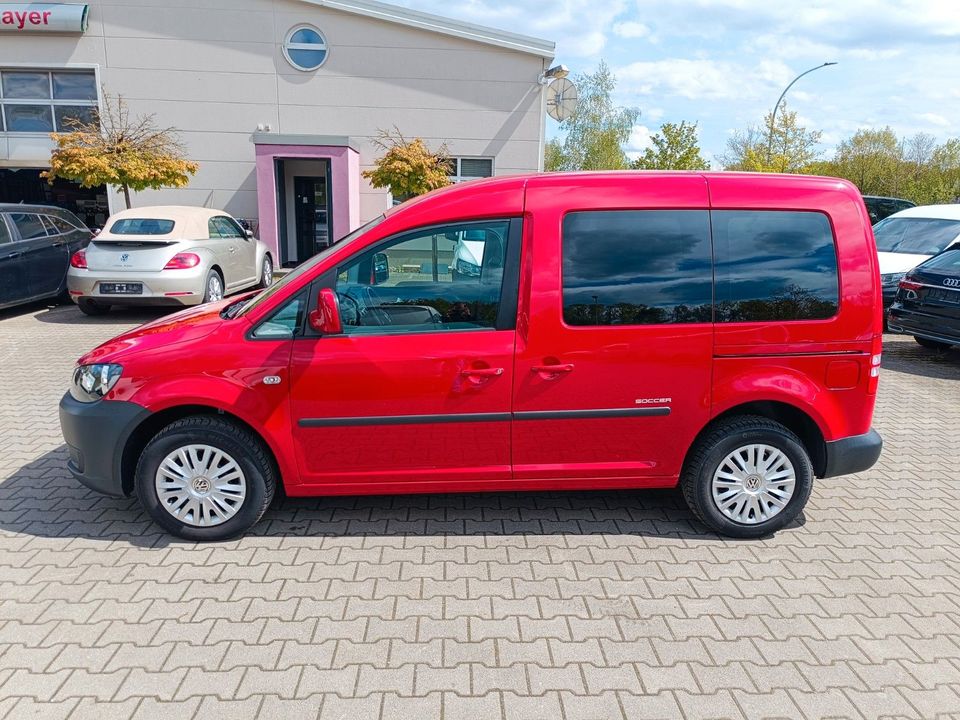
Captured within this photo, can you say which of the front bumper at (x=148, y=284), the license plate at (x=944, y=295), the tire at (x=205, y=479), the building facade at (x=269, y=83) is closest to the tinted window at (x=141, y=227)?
the front bumper at (x=148, y=284)

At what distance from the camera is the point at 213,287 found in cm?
1056

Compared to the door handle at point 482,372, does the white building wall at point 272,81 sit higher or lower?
higher

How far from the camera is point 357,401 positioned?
374 centimetres

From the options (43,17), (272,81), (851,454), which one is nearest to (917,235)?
(851,454)

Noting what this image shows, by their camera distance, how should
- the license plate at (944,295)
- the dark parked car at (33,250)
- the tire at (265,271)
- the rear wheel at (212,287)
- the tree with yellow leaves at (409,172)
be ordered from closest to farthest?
the license plate at (944,295), the dark parked car at (33,250), the rear wheel at (212,287), the tire at (265,271), the tree with yellow leaves at (409,172)

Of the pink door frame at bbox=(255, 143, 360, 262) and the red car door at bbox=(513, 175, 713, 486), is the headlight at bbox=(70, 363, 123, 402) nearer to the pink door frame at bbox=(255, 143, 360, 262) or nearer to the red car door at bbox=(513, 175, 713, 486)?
the red car door at bbox=(513, 175, 713, 486)

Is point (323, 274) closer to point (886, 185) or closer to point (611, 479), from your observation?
point (611, 479)

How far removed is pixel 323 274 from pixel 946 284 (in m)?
7.76

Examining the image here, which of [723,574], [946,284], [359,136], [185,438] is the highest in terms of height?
[359,136]

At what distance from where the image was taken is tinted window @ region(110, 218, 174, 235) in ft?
33.3

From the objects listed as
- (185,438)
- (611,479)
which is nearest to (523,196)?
(611,479)

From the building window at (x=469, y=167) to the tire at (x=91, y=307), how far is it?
29.2 ft

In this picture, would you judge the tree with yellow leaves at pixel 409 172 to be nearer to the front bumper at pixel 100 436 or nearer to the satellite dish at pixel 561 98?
the satellite dish at pixel 561 98

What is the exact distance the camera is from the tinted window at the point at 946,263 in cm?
849
